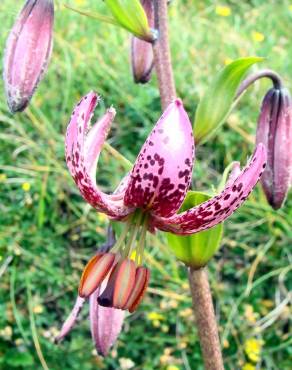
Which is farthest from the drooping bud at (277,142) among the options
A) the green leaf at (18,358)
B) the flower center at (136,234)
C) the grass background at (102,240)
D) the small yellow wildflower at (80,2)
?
the small yellow wildflower at (80,2)

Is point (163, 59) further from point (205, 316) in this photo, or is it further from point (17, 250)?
point (17, 250)

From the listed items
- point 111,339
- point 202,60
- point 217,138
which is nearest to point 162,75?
point 111,339

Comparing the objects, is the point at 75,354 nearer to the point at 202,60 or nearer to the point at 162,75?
the point at 162,75

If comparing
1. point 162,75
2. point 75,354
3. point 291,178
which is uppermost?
point 162,75

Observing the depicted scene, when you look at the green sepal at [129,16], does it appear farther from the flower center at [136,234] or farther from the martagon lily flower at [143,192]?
the flower center at [136,234]

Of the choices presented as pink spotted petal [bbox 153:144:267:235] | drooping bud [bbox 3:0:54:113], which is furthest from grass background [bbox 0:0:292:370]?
pink spotted petal [bbox 153:144:267:235]

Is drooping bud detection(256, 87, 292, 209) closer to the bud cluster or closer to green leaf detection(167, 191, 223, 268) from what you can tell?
green leaf detection(167, 191, 223, 268)

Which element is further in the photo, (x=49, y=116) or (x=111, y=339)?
(x=49, y=116)
